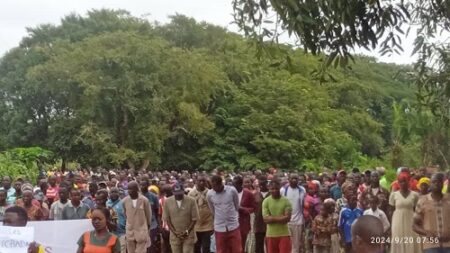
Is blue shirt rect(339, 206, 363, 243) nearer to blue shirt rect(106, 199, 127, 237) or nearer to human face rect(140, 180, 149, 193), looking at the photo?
blue shirt rect(106, 199, 127, 237)

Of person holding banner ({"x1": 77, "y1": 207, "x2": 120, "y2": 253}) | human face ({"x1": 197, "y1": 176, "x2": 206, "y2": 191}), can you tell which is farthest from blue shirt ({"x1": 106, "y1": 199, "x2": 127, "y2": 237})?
person holding banner ({"x1": 77, "y1": 207, "x2": 120, "y2": 253})

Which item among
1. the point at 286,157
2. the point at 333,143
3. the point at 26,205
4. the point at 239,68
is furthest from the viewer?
the point at 239,68

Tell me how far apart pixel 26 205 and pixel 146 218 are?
1.86m

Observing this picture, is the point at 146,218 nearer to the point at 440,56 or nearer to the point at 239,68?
the point at 440,56

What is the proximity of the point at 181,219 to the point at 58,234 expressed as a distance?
2.27 m

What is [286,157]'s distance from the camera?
41156 mm

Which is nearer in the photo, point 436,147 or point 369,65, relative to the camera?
point 436,147

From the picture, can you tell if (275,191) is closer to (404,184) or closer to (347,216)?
(347,216)

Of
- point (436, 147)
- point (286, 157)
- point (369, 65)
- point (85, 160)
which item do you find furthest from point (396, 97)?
point (436, 147)

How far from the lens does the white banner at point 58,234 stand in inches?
449

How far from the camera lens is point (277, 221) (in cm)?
1270

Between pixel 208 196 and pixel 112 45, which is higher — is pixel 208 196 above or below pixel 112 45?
below

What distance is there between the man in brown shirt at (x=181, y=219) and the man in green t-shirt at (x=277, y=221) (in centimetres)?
121

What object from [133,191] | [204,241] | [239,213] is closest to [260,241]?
[239,213]
